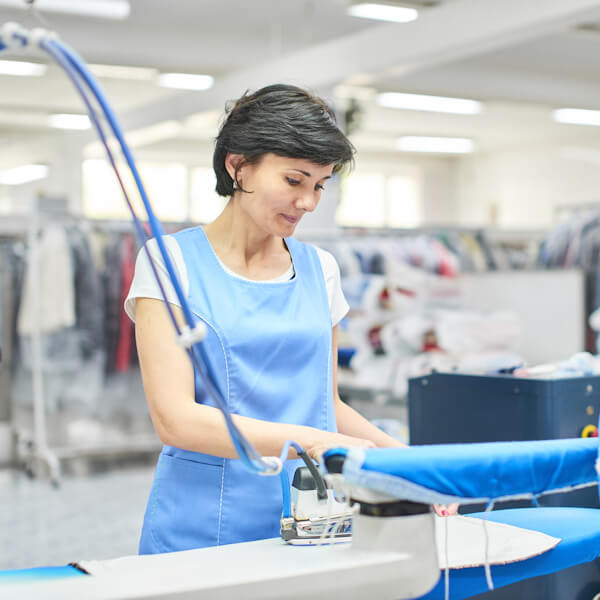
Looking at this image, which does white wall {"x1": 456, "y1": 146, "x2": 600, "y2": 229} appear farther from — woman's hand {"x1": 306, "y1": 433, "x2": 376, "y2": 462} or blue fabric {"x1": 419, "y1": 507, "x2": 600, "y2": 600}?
woman's hand {"x1": 306, "y1": 433, "x2": 376, "y2": 462}

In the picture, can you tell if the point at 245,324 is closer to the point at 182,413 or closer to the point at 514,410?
the point at 182,413

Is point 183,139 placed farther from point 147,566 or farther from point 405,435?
point 147,566

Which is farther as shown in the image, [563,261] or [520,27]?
[563,261]

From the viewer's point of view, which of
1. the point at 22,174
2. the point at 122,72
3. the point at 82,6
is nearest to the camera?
the point at 82,6

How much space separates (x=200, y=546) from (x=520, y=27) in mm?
3796

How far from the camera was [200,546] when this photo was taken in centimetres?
139

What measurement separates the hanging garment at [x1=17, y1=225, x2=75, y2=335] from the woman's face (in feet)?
12.8

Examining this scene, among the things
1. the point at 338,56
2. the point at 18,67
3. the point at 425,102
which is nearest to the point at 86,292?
the point at 338,56

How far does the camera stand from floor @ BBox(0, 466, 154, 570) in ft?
12.6

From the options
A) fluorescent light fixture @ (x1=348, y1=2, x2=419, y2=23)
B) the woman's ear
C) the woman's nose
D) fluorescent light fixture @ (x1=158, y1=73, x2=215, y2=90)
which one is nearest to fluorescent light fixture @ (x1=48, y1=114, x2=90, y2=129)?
fluorescent light fixture @ (x1=158, y1=73, x2=215, y2=90)

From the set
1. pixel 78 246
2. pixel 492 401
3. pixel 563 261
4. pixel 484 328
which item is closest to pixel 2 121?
pixel 78 246

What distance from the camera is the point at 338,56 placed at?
5.62 metres

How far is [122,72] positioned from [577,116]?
19.2 ft

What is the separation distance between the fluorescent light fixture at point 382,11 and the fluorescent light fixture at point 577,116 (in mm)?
4655
